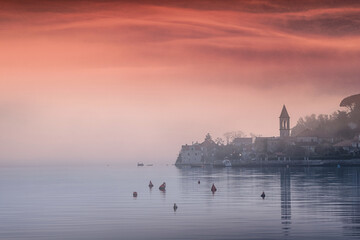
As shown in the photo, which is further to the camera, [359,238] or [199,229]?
[199,229]

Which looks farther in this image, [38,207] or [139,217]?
[38,207]

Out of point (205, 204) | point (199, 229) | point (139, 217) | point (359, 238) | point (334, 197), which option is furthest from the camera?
point (334, 197)

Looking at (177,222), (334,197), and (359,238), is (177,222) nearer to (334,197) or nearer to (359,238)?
(359,238)

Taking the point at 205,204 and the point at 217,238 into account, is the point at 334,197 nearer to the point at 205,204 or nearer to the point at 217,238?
the point at 205,204

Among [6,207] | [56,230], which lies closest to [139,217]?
[56,230]

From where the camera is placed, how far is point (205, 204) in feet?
233

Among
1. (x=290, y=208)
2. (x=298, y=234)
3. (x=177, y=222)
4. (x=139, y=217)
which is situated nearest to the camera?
(x=298, y=234)

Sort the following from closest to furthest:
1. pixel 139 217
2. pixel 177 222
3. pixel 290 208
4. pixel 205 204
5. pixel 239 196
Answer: pixel 177 222 → pixel 139 217 → pixel 290 208 → pixel 205 204 → pixel 239 196

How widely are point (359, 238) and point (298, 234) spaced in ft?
14.8

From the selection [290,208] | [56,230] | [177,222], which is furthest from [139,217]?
[290,208]

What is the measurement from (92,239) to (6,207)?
103 ft

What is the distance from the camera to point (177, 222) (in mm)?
53594

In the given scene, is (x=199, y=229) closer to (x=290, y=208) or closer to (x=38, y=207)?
(x=290, y=208)

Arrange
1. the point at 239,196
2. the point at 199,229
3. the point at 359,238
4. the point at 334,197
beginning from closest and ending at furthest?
the point at 359,238 → the point at 199,229 → the point at 334,197 → the point at 239,196
